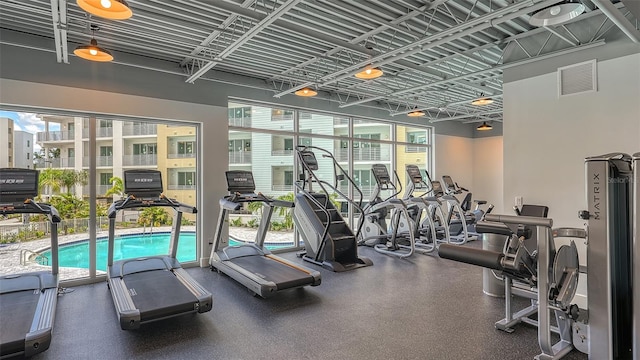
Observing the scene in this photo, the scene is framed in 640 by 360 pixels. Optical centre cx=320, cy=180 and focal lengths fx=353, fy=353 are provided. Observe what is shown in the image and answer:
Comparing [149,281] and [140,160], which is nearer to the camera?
[149,281]

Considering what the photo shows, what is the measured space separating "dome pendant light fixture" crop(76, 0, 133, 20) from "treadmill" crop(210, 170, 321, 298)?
9.31 feet

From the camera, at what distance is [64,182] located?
5285 mm

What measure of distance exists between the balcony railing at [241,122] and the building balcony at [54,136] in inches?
99.5

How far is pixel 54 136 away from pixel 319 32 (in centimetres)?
412

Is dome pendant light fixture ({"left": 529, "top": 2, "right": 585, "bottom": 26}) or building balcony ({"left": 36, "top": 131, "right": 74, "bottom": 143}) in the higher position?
dome pendant light fixture ({"left": 529, "top": 2, "right": 585, "bottom": 26})

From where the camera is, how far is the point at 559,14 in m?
3.38

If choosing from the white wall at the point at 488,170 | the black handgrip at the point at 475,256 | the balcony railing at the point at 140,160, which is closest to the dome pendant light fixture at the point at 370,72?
the black handgrip at the point at 475,256

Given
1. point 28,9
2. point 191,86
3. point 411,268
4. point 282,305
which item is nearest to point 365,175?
point 411,268

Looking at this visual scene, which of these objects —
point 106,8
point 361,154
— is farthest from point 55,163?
point 361,154

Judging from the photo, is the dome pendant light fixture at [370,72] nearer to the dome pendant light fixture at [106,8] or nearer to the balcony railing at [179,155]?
the dome pendant light fixture at [106,8]

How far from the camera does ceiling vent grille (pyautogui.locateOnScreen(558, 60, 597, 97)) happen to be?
4.38m

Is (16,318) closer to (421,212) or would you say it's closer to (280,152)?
(280,152)

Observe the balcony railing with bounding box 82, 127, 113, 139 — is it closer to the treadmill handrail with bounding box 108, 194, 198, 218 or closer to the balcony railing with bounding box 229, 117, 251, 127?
the treadmill handrail with bounding box 108, 194, 198, 218

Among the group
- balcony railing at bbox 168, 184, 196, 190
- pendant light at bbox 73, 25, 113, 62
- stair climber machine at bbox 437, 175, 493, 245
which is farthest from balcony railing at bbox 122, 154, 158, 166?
stair climber machine at bbox 437, 175, 493, 245
